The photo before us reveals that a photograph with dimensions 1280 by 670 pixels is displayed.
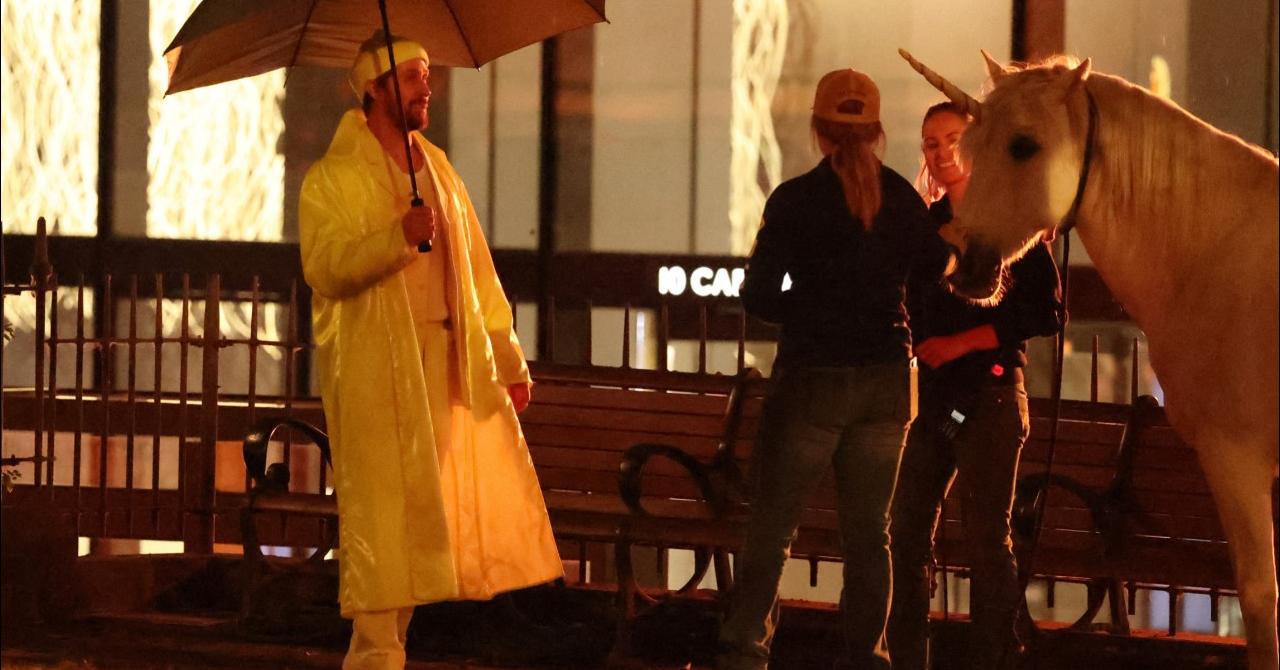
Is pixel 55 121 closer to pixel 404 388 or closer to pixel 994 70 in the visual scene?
pixel 404 388

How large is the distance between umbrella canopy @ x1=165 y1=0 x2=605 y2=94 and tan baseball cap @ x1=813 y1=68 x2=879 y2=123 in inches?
50.8

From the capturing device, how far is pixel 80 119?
443 inches

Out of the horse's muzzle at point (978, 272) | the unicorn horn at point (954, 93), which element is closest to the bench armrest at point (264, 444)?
the horse's muzzle at point (978, 272)

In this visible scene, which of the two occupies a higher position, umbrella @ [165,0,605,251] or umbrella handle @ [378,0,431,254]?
umbrella @ [165,0,605,251]

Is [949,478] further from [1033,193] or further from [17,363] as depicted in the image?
[17,363]

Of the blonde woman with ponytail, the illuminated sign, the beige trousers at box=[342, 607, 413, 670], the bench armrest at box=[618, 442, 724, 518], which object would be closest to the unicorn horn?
the blonde woman with ponytail

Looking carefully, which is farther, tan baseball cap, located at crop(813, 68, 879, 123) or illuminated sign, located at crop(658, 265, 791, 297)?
illuminated sign, located at crop(658, 265, 791, 297)

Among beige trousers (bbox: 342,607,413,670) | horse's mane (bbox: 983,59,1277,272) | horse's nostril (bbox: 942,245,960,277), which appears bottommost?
beige trousers (bbox: 342,607,413,670)

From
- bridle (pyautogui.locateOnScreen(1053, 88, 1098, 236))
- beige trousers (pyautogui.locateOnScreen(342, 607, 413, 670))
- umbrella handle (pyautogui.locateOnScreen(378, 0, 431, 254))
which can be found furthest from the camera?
beige trousers (pyautogui.locateOnScreen(342, 607, 413, 670))

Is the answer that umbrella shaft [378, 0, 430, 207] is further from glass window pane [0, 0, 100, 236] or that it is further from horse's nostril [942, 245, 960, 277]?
glass window pane [0, 0, 100, 236]

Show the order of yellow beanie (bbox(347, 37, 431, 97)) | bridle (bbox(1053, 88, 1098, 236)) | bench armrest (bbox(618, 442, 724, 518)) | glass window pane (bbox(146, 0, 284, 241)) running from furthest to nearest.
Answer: glass window pane (bbox(146, 0, 284, 241))
bench armrest (bbox(618, 442, 724, 518))
yellow beanie (bbox(347, 37, 431, 97))
bridle (bbox(1053, 88, 1098, 236))

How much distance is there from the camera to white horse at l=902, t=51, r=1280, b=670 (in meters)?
4.66

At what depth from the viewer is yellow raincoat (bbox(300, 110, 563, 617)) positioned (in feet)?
16.9

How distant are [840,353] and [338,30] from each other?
2.03 m
